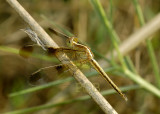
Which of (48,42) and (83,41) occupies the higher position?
(48,42)

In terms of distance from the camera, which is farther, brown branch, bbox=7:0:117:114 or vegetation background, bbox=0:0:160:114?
vegetation background, bbox=0:0:160:114

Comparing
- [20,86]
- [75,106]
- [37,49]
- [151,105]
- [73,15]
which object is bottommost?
[151,105]

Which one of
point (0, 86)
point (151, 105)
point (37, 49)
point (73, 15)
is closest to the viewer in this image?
point (37, 49)

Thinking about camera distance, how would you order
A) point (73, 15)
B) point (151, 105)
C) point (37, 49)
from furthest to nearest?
point (73, 15), point (151, 105), point (37, 49)

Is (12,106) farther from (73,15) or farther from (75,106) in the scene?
(73,15)

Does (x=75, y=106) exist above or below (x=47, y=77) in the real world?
below

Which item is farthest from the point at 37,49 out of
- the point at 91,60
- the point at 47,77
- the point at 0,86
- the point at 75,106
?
the point at 0,86

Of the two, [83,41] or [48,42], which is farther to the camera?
[83,41]

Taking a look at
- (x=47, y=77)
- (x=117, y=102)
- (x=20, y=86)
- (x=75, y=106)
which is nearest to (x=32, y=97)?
(x=20, y=86)

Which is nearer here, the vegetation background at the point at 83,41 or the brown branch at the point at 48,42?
the brown branch at the point at 48,42

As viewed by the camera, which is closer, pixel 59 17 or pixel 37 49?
pixel 37 49
